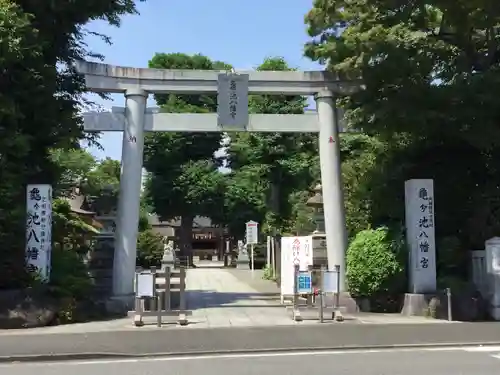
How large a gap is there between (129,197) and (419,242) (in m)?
7.52

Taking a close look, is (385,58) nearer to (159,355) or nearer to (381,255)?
(381,255)

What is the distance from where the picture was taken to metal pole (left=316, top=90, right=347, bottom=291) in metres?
16.5

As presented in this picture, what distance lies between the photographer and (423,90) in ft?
48.4

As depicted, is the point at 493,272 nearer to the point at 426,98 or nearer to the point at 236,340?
the point at 426,98

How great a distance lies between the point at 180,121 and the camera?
16453 mm

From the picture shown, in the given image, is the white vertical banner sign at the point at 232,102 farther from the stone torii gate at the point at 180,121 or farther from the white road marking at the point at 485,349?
the white road marking at the point at 485,349

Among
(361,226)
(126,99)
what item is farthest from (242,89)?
(361,226)

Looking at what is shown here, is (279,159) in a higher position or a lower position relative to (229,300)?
higher

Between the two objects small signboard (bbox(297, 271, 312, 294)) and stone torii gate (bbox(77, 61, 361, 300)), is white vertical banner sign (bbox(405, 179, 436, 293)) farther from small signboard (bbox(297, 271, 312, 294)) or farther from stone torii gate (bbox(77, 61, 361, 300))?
Result: small signboard (bbox(297, 271, 312, 294))

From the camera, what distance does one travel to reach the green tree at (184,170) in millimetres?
42125

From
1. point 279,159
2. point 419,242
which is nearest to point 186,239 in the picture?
point 279,159

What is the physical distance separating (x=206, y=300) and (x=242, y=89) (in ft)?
22.0

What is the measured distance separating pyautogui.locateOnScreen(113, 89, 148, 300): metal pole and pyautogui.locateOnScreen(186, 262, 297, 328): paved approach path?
2.03 m

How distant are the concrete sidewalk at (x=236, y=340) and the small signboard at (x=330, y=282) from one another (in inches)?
47.5
